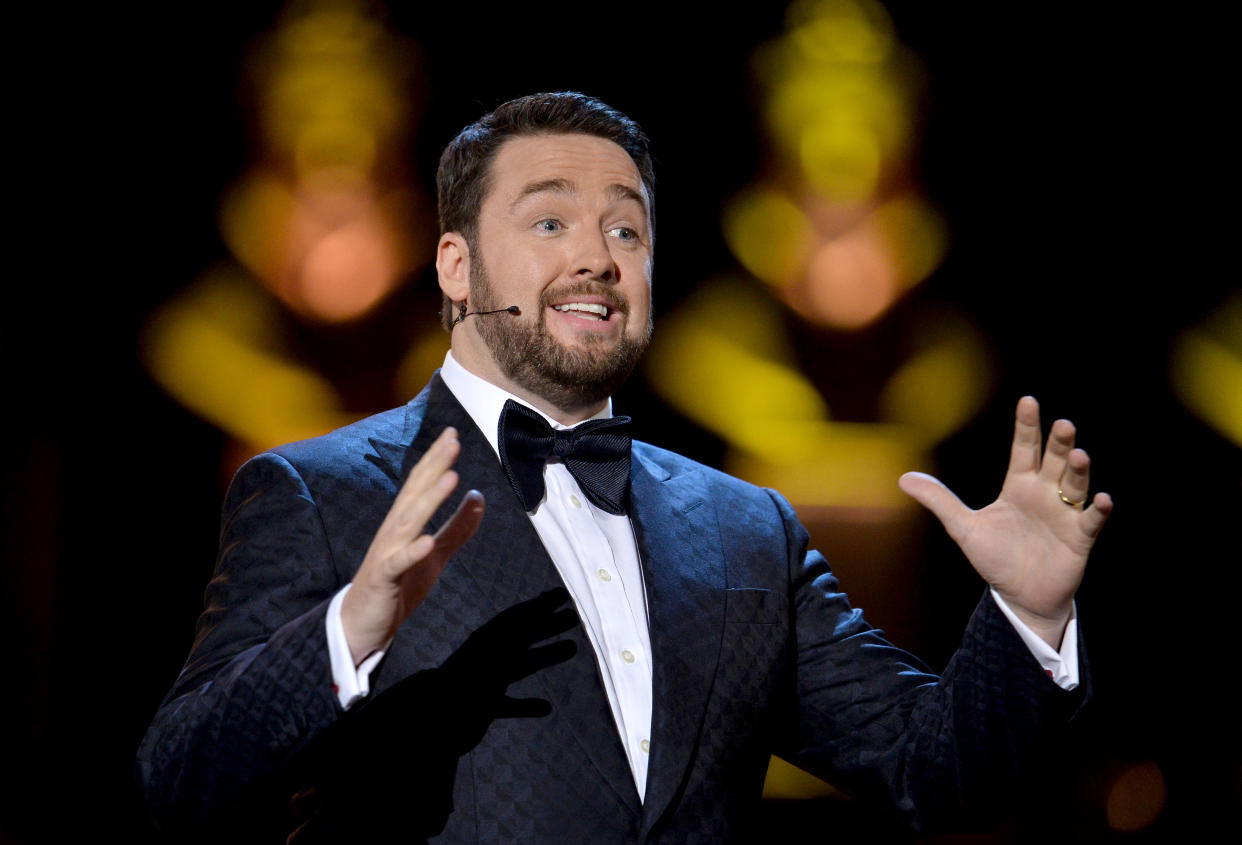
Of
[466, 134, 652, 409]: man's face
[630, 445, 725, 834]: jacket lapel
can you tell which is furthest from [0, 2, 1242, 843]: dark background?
[630, 445, 725, 834]: jacket lapel

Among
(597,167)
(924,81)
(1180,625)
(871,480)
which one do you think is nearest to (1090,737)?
(1180,625)

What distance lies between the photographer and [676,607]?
5.35 feet

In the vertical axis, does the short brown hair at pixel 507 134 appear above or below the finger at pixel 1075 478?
above

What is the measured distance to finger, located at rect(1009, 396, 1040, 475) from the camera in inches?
55.2

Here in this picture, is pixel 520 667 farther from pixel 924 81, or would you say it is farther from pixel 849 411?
pixel 924 81

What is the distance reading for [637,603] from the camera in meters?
1.66

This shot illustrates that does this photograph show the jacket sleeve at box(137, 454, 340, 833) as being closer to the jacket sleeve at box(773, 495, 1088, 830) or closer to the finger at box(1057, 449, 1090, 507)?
the jacket sleeve at box(773, 495, 1088, 830)

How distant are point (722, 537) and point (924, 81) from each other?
7.36 feet

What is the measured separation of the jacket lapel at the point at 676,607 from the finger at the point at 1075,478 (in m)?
0.51

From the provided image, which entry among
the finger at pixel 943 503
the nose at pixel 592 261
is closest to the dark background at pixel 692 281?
the nose at pixel 592 261

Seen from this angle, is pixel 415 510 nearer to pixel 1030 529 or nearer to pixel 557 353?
pixel 557 353

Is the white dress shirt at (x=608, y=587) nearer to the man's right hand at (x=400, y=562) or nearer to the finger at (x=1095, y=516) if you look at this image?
the finger at (x=1095, y=516)

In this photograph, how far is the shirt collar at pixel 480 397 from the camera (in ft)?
5.85

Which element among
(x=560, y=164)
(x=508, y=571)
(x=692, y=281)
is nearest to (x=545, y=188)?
(x=560, y=164)
